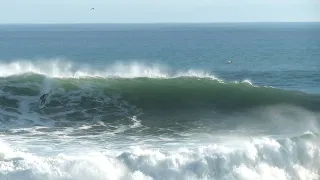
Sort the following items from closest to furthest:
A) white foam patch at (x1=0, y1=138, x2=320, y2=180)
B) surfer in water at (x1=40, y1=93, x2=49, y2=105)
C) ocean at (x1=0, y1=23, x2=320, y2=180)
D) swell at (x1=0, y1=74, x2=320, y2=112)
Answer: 1. white foam patch at (x1=0, y1=138, x2=320, y2=180)
2. ocean at (x1=0, y1=23, x2=320, y2=180)
3. surfer in water at (x1=40, y1=93, x2=49, y2=105)
4. swell at (x1=0, y1=74, x2=320, y2=112)

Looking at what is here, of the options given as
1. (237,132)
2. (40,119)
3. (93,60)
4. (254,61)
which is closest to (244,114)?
(237,132)

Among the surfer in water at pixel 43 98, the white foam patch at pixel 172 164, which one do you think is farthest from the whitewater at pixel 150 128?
the surfer in water at pixel 43 98

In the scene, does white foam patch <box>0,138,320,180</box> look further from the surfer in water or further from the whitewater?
the surfer in water

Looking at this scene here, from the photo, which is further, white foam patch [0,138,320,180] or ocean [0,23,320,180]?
ocean [0,23,320,180]

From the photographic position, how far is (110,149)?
17.5 metres

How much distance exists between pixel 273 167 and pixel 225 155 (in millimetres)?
1574

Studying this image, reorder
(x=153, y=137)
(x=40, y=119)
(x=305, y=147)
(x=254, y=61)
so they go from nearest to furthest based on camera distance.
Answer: (x=305, y=147) < (x=153, y=137) < (x=40, y=119) < (x=254, y=61)

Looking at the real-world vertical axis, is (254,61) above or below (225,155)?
below

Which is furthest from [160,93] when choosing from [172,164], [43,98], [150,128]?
[172,164]

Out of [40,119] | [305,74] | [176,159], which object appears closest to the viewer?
[176,159]

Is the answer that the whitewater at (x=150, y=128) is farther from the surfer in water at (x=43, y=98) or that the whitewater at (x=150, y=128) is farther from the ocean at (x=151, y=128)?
the surfer in water at (x=43, y=98)

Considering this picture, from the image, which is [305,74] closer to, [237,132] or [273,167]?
[237,132]

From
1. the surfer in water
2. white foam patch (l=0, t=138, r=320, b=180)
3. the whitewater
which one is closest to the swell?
the whitewater

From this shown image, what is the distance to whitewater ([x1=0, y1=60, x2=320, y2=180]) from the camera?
51.1ft
